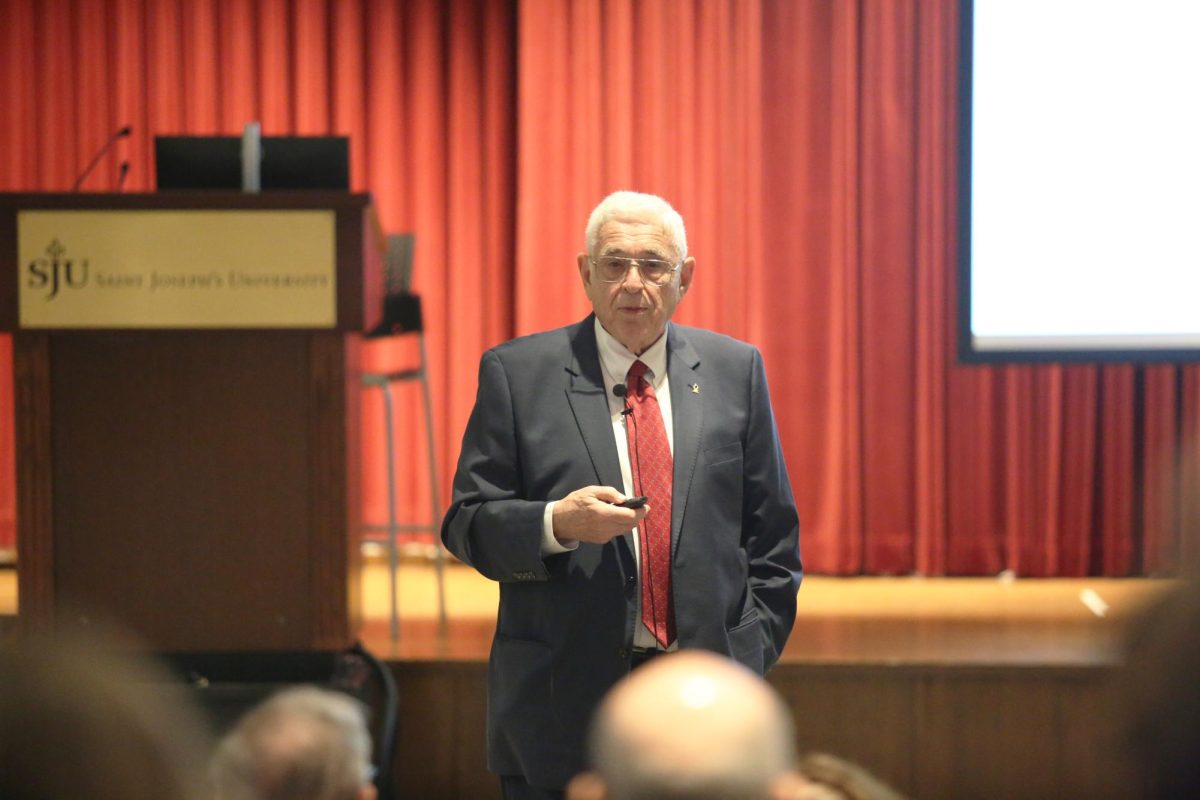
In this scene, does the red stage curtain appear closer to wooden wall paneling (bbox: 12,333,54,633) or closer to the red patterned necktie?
wooden wall paneling (bbox: 12,333,54,633)

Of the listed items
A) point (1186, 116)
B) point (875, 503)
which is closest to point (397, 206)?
point (875, 503)

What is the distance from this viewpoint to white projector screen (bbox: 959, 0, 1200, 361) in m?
3.97

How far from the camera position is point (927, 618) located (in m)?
4.24

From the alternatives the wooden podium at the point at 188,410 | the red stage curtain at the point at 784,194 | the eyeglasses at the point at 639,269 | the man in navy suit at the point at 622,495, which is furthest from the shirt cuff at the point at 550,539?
the red stage curtain at the point at 784,194

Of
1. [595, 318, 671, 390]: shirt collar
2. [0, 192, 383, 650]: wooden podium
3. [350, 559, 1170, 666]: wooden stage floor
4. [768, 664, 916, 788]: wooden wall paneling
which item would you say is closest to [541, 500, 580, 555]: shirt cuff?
[595, 318, 671, 390]: shirt collar

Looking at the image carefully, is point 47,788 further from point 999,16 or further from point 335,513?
point 999,16

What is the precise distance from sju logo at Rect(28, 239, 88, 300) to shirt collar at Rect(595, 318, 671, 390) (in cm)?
148

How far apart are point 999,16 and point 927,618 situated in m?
1.88

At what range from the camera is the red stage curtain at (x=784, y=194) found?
5.25m

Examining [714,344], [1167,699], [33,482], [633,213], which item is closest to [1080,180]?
[714,344]

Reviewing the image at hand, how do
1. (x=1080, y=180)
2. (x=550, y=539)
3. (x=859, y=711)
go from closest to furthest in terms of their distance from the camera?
(x=550, y=539), (x=859, y=711), (x=1080, y=180)

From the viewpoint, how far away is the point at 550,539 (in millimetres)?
2027

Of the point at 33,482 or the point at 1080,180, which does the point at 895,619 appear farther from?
the point at 33,482

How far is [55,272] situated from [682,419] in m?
1.70
